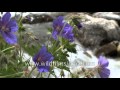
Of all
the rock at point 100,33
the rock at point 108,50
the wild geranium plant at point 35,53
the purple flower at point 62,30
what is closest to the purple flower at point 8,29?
the wild geranium plant at point 35,53

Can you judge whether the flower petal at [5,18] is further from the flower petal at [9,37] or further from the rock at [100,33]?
the rock at [100,33]

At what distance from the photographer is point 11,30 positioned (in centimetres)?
85

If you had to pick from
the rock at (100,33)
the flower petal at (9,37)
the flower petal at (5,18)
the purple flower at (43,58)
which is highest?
the rock at (100,33)

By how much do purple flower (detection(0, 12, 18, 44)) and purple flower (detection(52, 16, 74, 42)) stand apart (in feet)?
0.74

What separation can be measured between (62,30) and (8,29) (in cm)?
24

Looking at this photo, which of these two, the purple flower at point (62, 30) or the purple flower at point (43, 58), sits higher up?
the purple flower at point (62, 30)

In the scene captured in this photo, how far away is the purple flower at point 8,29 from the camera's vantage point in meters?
0.80

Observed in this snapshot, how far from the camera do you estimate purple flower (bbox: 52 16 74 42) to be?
1025 millimetres

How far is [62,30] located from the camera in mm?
1045

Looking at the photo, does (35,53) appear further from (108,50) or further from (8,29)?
(108,50)

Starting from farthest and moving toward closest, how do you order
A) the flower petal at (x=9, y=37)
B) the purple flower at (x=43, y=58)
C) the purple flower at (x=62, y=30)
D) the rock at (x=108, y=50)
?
the rock at (x=108, y=50)
the purple flower at (x=62, y=30)
the purple flower at (x=43, y=58)
the flower petal at (x=9, y=37)

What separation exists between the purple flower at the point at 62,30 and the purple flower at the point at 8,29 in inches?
8.9

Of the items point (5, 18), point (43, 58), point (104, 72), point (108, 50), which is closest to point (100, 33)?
point (108, 50)
